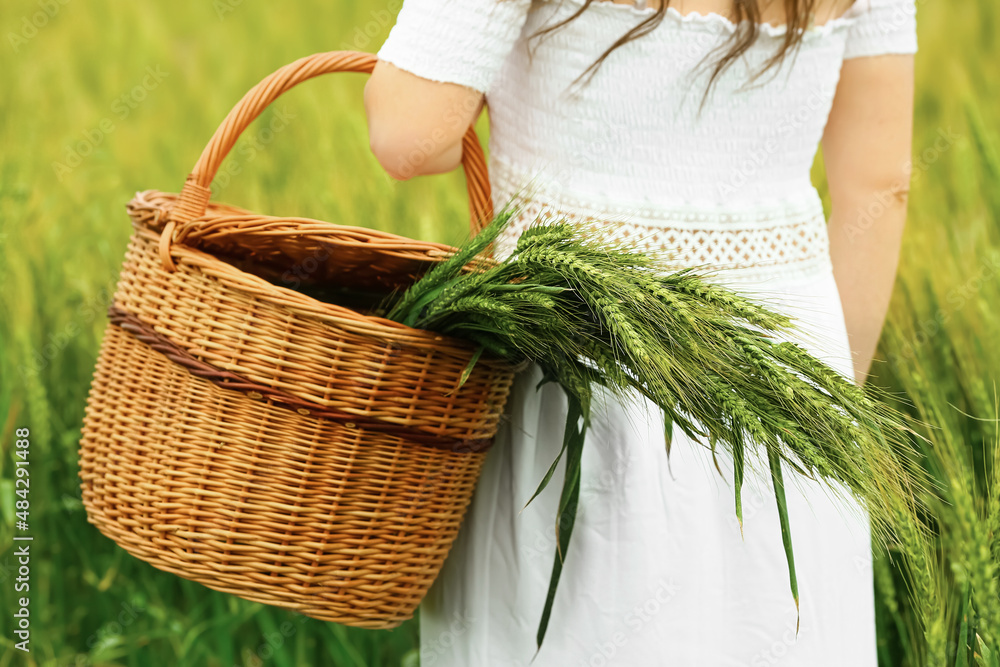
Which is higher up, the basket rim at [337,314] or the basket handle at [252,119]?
the basket handle at [252,119]

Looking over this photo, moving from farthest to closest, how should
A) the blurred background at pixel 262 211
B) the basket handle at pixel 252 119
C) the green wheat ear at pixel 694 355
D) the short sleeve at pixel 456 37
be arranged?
the blurred background at pixel 262 211 < the basket handle at pixel 252 119 < the short sleeve at pixel 456 37 < the green wheat ear at pixel 694 355

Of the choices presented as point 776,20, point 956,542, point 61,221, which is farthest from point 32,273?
point 956,542

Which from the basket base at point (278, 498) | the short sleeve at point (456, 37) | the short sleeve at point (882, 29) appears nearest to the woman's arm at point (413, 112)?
the short sleeve at point (456, 37)

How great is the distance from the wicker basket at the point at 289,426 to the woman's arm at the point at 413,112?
85mm

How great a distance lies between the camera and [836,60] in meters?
0.81

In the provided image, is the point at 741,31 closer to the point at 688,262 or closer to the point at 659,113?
the point at 659,113

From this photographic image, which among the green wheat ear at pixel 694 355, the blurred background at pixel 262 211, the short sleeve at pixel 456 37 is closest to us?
the green wheat ear at pixel 694 355

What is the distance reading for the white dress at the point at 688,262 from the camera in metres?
0.76

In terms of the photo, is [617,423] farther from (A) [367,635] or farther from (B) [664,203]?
(A) [367,635]

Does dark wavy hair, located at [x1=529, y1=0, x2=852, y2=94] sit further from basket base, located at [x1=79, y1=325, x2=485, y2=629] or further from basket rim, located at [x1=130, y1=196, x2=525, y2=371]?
basket base, located at [x1=79, y1=325, x2=485, y2=629]

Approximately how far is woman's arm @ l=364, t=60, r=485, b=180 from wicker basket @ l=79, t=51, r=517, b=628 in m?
0.08

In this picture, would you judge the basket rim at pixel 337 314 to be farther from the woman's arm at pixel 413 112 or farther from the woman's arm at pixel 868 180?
the woman's arm at pixel 868 180

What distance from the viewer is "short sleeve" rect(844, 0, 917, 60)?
0.83 metres

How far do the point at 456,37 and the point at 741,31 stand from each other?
252mm
